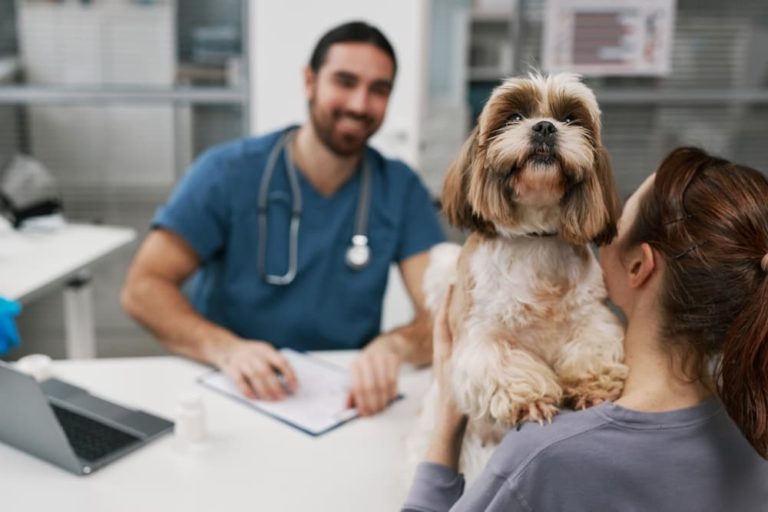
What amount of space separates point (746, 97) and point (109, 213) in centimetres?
283

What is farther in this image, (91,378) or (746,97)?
(746,97)

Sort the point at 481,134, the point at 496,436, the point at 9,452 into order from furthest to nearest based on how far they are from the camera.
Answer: the point at 9,452 → the point at 496,436 → the point at 481,134

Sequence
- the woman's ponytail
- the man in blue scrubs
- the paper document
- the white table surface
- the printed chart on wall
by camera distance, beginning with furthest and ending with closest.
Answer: the printed chart on wall
the white table surface
the man in blue scrubs
the paper document
the woman's ponytail

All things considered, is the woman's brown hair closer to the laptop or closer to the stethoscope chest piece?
the laptop

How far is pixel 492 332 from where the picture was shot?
108 cm

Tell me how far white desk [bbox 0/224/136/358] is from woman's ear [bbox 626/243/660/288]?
1476 mm

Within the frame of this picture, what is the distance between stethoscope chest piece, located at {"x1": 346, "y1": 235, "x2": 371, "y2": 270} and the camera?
1929 mm

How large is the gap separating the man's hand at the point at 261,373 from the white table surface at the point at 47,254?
0.70 meters

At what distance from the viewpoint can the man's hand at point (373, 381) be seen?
4.82 feet

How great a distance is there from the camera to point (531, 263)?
107cm

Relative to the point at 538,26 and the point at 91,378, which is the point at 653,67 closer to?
the point at 538,26

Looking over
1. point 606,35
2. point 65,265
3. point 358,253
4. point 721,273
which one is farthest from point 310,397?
point 606,35

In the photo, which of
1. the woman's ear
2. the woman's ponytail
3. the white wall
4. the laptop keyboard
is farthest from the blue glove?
the white wall

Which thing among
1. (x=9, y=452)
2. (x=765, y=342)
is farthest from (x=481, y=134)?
(x=9, y=452)
